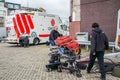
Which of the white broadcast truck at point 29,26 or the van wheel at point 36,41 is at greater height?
the white broadcast truck at point 29,26

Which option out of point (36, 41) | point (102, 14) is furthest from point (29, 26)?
point (102, 14)

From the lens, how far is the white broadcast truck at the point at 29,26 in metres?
23.6

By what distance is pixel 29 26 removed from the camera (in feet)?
79.7

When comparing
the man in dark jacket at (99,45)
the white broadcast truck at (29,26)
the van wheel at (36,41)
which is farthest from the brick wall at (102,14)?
the man in dark jacket at (99,45)

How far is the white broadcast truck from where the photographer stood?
23.6 metres

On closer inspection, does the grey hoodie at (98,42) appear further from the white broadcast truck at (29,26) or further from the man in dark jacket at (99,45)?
the white broadcast truck at (29,26)

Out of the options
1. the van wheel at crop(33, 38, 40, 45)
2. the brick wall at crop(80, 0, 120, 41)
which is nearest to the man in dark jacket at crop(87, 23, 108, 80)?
the brick wall at crop(80, 0, 120, 41)

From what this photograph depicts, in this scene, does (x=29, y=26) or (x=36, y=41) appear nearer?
(x=29, y=26)

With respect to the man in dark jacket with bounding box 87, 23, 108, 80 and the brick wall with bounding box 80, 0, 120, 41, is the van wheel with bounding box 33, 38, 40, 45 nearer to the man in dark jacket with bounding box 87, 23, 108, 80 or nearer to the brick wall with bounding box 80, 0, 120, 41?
the brick wall with bounding box 80, 0, 120, 41


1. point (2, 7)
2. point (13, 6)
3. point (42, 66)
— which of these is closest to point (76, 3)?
point (42, 66)

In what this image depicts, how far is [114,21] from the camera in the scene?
16875 millimetres

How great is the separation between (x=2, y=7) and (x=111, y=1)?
151ft

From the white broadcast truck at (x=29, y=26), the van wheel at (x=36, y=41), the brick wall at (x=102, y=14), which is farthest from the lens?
the van wheel at (x=36, y=41)

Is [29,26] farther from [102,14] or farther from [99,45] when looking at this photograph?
[99,45]
